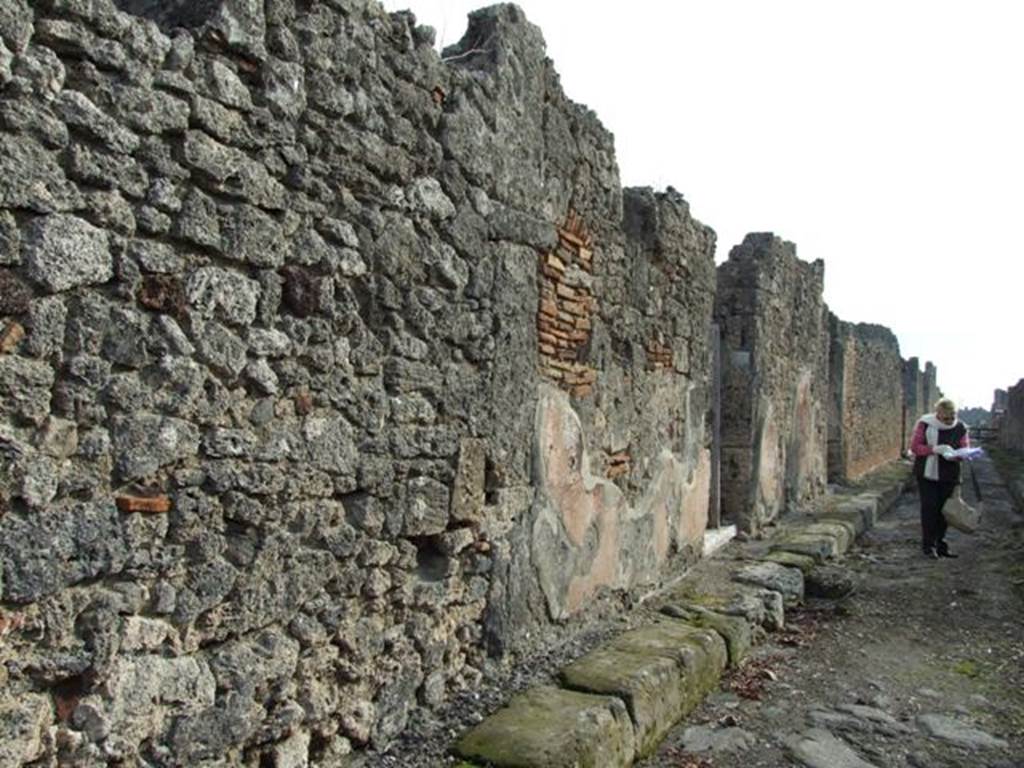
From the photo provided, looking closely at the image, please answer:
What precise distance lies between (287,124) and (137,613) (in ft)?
4.12

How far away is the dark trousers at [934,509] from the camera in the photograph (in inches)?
283

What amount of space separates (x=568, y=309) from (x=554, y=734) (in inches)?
71.2

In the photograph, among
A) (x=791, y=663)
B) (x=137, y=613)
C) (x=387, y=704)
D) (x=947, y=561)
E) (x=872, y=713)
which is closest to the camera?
(x=137, y=613)

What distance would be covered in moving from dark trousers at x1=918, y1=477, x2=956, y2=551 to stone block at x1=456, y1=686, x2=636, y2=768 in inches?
199

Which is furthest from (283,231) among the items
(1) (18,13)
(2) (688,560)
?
(2) (688,560)

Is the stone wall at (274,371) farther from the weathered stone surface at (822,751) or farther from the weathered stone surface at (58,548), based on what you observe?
the weathered stone surface at (822,751)

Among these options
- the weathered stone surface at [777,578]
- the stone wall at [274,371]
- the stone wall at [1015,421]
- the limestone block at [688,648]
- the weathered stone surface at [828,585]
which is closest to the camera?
the stone wall at [274,371]

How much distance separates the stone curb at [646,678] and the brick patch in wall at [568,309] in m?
1.14

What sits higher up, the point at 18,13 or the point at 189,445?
the point at 18,13

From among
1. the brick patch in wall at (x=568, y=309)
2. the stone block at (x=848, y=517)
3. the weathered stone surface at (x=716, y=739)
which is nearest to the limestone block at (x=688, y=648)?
the weathered stone surface at (x=716, y=739)

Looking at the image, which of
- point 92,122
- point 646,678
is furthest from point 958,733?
point 92,122

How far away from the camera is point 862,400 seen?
14.2 meters

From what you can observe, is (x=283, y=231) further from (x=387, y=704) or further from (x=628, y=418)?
(x=628, y=418)

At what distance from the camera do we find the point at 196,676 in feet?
7.02
